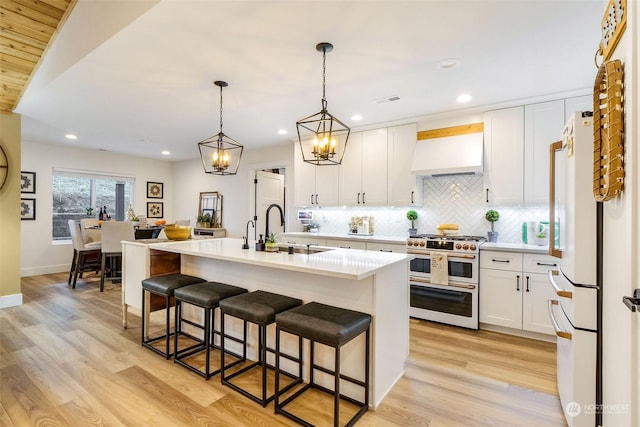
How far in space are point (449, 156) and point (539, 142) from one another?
0.92 m

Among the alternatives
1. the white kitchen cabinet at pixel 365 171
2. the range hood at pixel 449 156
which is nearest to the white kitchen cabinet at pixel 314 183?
the white kitchen cabinet at pixel 365 171

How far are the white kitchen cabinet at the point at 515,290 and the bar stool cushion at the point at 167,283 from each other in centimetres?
299

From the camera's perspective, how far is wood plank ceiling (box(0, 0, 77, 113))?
2553 mm

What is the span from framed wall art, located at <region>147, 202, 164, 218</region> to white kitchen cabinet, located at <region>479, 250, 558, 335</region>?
7.25m

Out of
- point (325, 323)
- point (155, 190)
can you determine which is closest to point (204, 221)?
point (155, 190)

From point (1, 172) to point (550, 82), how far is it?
6433 mm

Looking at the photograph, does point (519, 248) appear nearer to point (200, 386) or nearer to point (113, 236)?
point (200, 386)

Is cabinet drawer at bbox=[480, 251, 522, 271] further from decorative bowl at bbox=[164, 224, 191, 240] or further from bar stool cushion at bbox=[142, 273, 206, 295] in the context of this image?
decorative bowl at bbox=[164, 224, 191, 240]

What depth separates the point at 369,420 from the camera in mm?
1938

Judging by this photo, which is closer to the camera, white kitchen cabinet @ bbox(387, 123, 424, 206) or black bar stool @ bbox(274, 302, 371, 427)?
black bar stool @ bbox(274, 302, 371, 427)

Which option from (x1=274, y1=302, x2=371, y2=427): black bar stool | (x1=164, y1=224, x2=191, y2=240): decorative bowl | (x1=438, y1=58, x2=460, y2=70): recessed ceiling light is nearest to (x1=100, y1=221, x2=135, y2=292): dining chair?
(x1=164, y1=224, x2=191, y2=240): decorative bowl

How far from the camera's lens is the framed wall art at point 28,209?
228 inches

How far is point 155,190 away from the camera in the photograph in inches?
302

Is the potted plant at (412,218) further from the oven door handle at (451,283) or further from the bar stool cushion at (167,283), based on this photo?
the bar stool cushion at (167,283)
